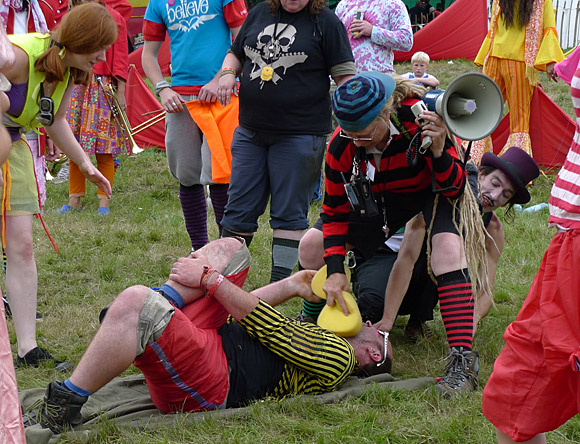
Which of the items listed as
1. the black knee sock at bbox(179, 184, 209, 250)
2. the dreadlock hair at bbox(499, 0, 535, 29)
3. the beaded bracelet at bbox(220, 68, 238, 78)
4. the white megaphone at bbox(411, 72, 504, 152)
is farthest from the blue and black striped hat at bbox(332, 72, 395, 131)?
the dreadlock hair at bbox(499, 0, 535, 29)

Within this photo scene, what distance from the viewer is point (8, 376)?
1.80 metres

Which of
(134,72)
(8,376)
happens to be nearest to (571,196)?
(8,376)

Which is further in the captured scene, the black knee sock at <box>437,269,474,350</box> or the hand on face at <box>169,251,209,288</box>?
the black knee sock at <box>437,269,474,350</box>

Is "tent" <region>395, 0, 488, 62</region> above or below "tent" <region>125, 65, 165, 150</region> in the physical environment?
above

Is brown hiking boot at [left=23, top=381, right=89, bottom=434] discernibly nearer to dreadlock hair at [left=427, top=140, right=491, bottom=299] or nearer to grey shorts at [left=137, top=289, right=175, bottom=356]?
grey shorts at [left=137, top=289, right=175, bottom=356]

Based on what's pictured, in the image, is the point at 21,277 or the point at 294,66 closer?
the point at 21,277

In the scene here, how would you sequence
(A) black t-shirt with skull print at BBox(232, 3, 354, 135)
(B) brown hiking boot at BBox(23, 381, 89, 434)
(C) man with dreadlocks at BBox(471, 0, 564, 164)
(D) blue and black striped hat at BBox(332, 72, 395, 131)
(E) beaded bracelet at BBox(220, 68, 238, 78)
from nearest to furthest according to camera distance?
(B) brown hiking boot at BBox(23, 381, 89, 434), (D) blue and black striped hat at BBox(332, 72, 395, 131), (A) black t-shirt with skull print at BBox(232, 3, 354, 135), (E) beaded bracelet at BBox(220, 68, 238, 78), (C) man with dreadlocks at BBox(471, 0, 564, 164)

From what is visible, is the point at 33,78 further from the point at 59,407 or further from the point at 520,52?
the point at 520,52

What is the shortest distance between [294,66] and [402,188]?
1.02 meters

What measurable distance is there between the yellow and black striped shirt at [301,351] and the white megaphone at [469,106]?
925mm

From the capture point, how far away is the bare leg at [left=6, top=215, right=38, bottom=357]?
362cm

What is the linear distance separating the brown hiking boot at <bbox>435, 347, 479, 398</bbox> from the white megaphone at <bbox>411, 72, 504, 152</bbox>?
0.94 metres

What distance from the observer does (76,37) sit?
135 inches

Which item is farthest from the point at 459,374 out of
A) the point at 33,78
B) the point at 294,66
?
the point at 33,78
